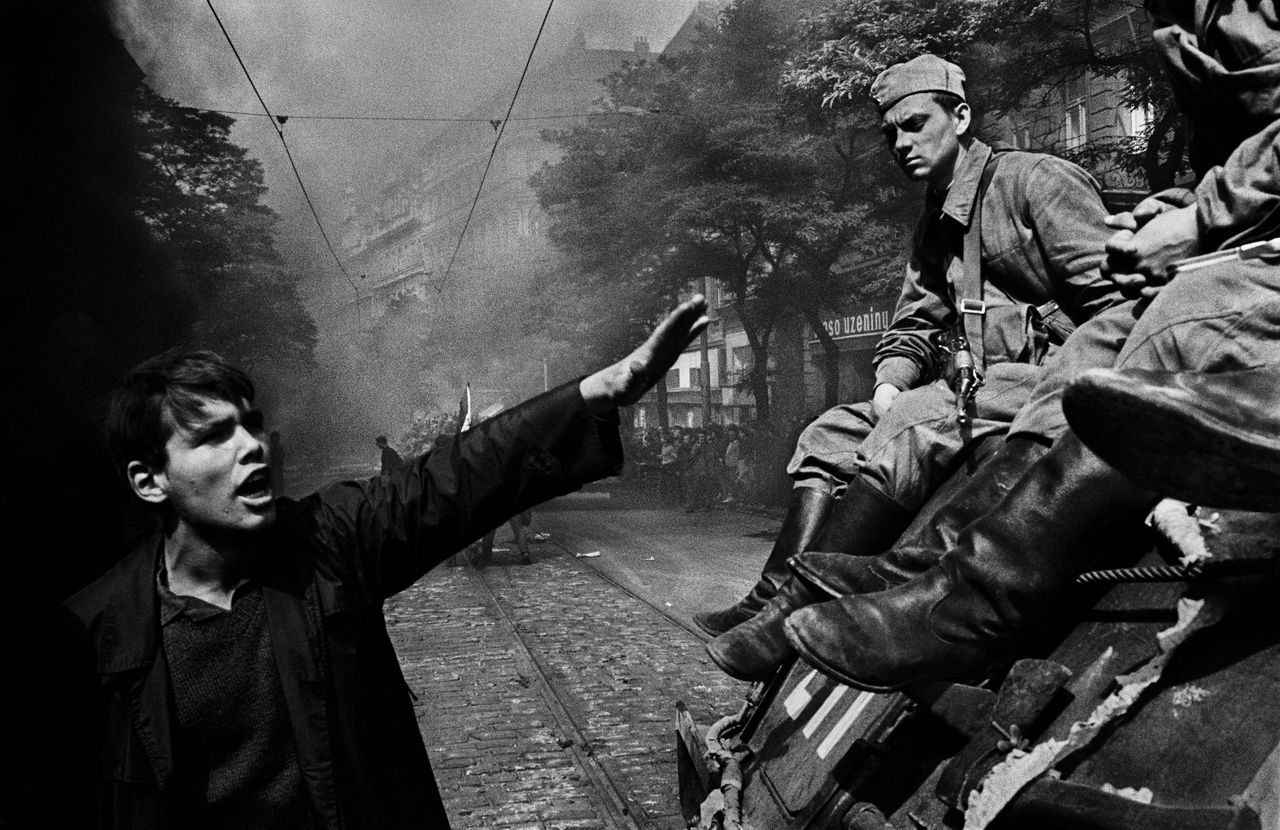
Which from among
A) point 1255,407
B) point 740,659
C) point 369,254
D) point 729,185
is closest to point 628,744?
point 740,659

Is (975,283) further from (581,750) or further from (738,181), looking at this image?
(738,181)

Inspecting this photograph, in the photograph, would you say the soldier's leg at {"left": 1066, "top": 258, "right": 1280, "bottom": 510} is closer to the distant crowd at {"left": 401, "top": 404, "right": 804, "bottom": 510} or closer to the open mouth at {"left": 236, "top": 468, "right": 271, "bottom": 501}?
the open mouth at {"left": 236, "top": 468, "right": 271, "bottom": 501}

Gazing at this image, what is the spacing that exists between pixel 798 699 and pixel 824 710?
194 millimetres

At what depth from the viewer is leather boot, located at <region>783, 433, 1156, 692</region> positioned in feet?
6.69

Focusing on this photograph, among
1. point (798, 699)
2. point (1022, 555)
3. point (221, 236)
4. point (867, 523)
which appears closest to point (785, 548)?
point (867, 523)

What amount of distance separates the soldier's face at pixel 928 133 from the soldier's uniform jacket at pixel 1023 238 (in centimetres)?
5

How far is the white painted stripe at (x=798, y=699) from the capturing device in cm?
297

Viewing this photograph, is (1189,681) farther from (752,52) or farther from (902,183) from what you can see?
(752,52)

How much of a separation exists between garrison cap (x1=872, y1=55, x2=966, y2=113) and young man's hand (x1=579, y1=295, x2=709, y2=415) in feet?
5.15

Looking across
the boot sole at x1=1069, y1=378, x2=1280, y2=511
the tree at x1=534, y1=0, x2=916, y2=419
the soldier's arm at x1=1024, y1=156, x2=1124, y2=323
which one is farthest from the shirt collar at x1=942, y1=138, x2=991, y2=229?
the tree at x1=534, y1=0, x2=916, y2=419

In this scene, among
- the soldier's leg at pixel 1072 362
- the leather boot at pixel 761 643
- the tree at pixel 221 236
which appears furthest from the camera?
the tree at pixel 221 236

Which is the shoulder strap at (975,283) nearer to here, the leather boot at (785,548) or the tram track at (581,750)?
the leather boot at (785,548)

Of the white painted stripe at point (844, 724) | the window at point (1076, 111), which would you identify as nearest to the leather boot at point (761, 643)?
the white painted stripe at point (844, 724)

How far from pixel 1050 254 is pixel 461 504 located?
1773 millimetres
